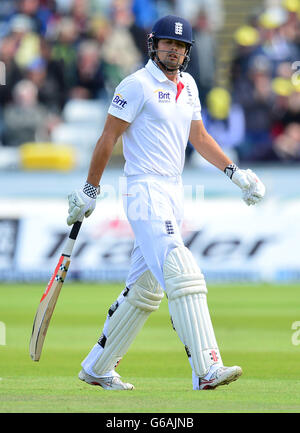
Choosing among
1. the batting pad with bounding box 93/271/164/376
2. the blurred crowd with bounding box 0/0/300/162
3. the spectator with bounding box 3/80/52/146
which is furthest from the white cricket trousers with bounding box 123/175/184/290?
the spectator with bounding box 3/80/52/146

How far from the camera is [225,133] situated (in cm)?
1542

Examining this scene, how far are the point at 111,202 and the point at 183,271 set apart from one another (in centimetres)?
794

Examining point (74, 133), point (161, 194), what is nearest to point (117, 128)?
point (161, 194)

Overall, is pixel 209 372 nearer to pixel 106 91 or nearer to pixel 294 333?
pixel 294 333

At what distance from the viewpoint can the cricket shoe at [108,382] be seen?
20.6 feet

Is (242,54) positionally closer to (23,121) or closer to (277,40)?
(277,40)

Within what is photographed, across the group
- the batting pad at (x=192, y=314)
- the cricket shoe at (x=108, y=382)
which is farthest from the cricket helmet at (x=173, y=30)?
the cricket shoe at (x=108, y=382)

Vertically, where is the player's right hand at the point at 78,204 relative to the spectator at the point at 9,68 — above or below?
below

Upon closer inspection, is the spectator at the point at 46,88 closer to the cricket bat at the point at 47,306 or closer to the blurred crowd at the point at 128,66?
the blurred crowd at the point at 128,66

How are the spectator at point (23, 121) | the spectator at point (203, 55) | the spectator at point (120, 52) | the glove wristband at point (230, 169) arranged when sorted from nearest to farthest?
the glove wristband at point (230, 169) → the spectator at point (23, 121) → the spectator at point (203, 55) → the spectator at point (120, 52)

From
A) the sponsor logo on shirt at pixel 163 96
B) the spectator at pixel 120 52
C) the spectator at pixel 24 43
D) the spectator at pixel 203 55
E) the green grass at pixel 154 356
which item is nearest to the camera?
the green grass at pixel 154 356

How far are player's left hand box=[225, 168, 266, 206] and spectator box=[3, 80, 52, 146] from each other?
9.85 m

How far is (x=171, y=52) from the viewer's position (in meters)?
6.21

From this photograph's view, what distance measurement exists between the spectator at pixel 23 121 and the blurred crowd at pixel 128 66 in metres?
0.02
